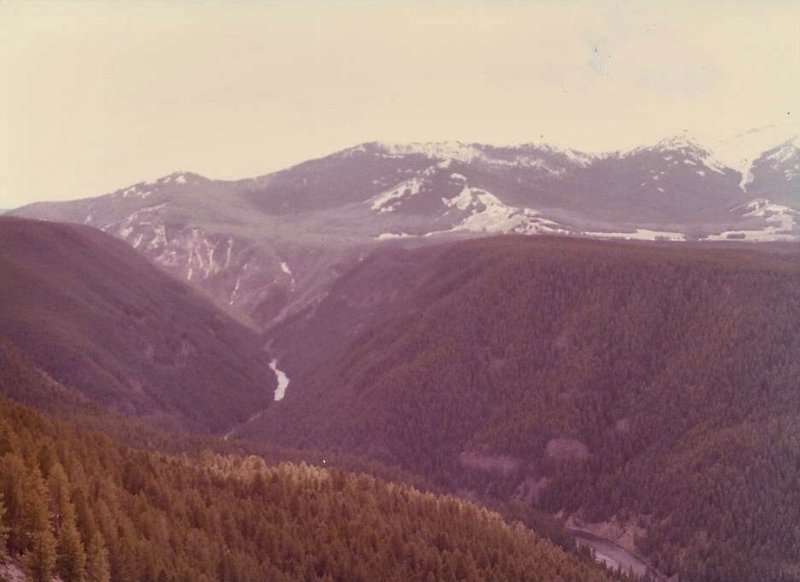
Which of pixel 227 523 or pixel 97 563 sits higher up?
pixel 97 563

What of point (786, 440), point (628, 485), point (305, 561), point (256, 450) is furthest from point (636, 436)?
point (305, 561)

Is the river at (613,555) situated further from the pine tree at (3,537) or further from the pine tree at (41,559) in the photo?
the pine tree at (3,537)

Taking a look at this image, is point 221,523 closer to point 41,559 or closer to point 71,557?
point 71,557

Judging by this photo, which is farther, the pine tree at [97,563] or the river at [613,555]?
the river at [613,555]

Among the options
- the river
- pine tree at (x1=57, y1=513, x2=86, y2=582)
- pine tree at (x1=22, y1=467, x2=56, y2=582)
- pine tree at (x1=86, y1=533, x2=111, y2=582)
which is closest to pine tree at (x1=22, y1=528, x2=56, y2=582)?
pine tree at (x1=22, y1=467, x2=56, y2=582)

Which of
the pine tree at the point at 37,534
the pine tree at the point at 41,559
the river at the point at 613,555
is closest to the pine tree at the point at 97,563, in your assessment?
the pine tree at the point at 37,534

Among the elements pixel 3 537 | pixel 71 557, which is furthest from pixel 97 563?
pixel 3 537

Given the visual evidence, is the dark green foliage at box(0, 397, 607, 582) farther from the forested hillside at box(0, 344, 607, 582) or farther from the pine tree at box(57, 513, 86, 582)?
the forested hillside at box(0, 344, 607, 582)

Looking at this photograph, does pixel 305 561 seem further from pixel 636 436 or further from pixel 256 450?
pixel 636 436
